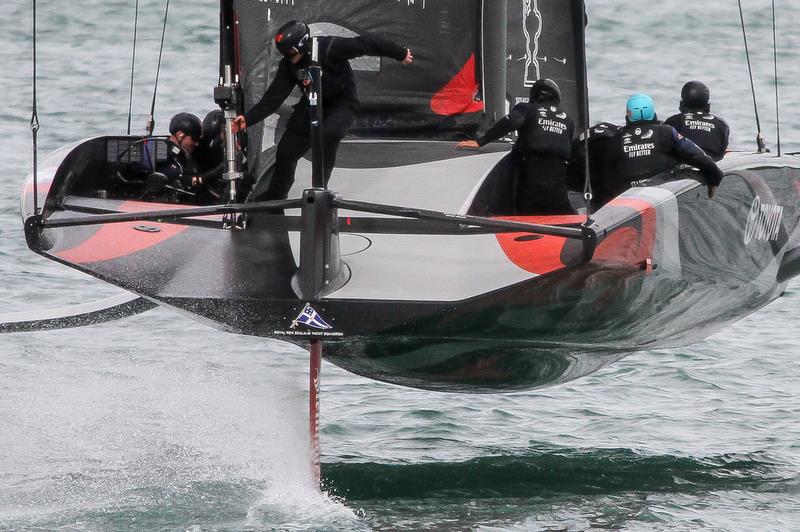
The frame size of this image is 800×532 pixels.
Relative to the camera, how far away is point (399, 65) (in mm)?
7219

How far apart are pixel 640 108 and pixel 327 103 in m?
1.40

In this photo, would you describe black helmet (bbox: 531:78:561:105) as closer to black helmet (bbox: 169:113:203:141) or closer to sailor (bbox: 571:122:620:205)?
sailor (bbox: 571:122:620:205)

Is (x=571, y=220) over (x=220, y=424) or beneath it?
over

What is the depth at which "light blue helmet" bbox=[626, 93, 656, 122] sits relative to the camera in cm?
664

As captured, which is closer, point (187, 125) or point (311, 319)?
point (311, 319)

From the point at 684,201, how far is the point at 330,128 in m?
1.47

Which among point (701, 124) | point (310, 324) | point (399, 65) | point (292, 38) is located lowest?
point (310, 324)

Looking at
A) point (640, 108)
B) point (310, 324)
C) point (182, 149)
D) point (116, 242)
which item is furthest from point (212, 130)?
point (310, 324)

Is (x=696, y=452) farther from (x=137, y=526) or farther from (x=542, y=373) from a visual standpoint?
(x=137, y=526)

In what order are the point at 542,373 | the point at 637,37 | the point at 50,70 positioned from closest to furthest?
the point at 542,373
the point at 50,70
the point at 637,37

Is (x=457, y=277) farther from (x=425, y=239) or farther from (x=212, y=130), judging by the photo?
(x=212, y=130)

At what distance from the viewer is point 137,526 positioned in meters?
5.43

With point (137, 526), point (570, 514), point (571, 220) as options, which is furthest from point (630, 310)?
point (137, 526)

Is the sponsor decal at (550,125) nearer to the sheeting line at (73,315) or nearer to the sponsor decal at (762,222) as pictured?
the sponsor decal at (762,222)
